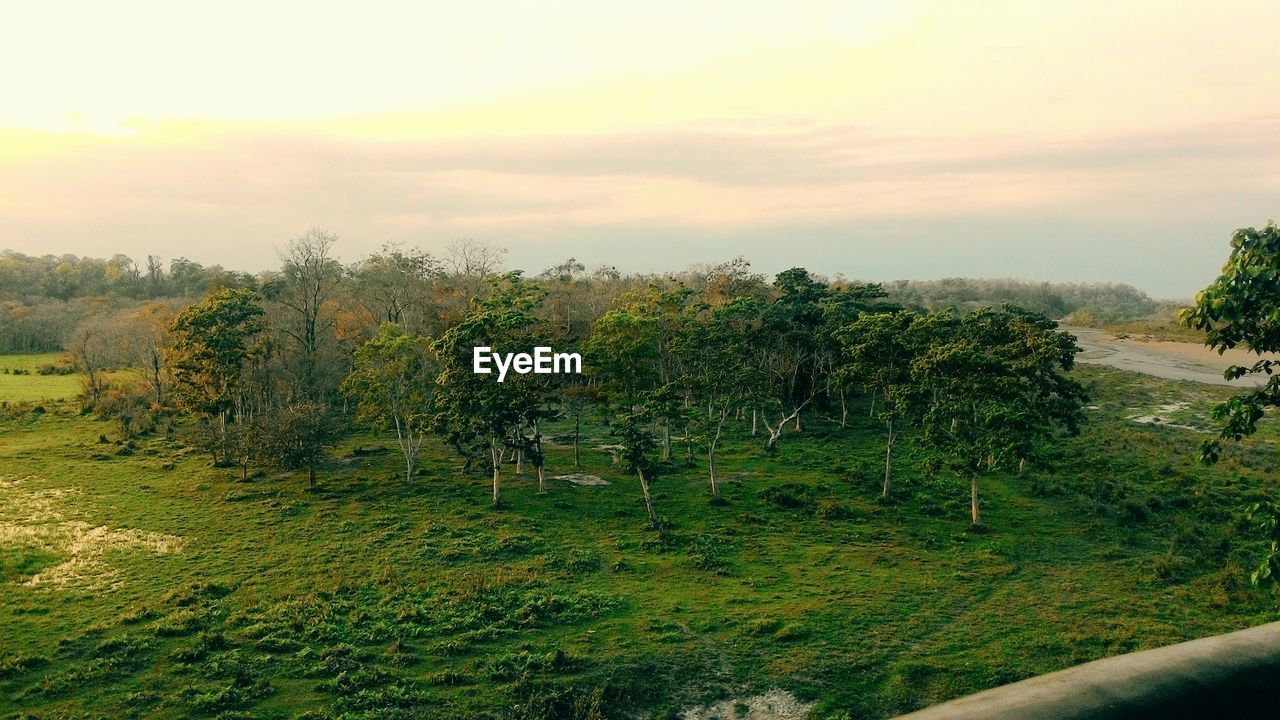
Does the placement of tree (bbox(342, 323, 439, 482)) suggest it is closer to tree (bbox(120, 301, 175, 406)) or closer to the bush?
the bush

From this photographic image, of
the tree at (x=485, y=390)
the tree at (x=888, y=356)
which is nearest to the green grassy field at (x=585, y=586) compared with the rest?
the tree at (x=485, y=390)

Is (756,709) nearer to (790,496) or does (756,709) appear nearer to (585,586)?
(585,586)

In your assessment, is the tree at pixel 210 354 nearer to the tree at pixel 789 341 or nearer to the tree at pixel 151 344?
the tree at pixel 151 344

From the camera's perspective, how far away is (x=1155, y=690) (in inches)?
212

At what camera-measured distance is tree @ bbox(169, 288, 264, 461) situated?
165ft

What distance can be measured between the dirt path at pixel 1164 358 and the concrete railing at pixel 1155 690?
101m

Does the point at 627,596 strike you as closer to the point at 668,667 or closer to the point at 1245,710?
the point at 668,667

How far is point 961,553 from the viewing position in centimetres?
3256

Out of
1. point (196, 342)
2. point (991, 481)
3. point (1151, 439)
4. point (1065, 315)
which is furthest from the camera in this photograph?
point (1065, 315)

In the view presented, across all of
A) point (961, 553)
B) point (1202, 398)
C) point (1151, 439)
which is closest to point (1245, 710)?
point (961, 553)

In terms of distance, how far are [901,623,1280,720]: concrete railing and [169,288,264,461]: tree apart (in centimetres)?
5314

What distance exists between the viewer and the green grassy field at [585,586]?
2148 centimetres

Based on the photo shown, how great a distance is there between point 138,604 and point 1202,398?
303 ft

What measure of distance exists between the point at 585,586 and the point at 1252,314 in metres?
24.6
